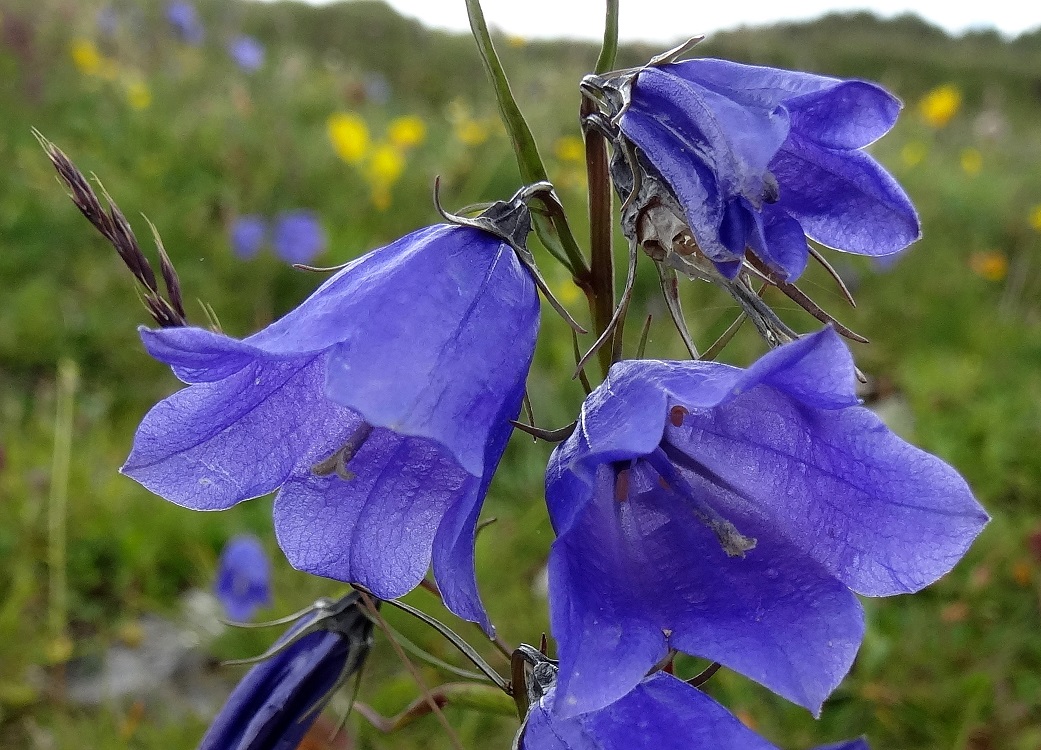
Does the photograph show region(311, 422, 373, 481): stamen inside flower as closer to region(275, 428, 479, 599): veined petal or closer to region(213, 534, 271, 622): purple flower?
region(275, 428, 479, 599): veined petal

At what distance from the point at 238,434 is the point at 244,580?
1772 mm

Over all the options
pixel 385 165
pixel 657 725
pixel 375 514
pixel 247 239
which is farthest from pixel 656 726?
pixel 385 165

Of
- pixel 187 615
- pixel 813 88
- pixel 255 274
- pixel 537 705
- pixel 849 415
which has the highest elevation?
pixel 813 88

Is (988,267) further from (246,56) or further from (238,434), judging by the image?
(246,56)

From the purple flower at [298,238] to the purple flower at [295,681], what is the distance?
3393 millimetres

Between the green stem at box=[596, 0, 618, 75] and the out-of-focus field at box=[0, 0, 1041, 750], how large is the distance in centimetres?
35

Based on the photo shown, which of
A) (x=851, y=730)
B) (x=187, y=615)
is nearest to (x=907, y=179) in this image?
(x=851, y=730)

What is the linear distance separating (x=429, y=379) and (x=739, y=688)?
1722 mm

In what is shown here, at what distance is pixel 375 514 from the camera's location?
2.94 feet

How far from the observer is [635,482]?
999mm

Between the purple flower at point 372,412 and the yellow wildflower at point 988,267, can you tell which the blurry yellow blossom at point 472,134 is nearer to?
the yellow wildflower at point 988,267

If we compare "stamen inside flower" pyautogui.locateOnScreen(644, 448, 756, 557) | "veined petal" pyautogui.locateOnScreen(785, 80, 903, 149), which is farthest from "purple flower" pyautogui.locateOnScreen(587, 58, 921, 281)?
"stamen inside flower" pyautogui.locateOnScreen(644, 448, 756, 557)

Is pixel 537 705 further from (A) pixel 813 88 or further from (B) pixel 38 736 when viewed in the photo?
(B) pixel 38 736

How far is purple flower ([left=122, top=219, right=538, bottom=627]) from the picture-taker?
0.74 m
